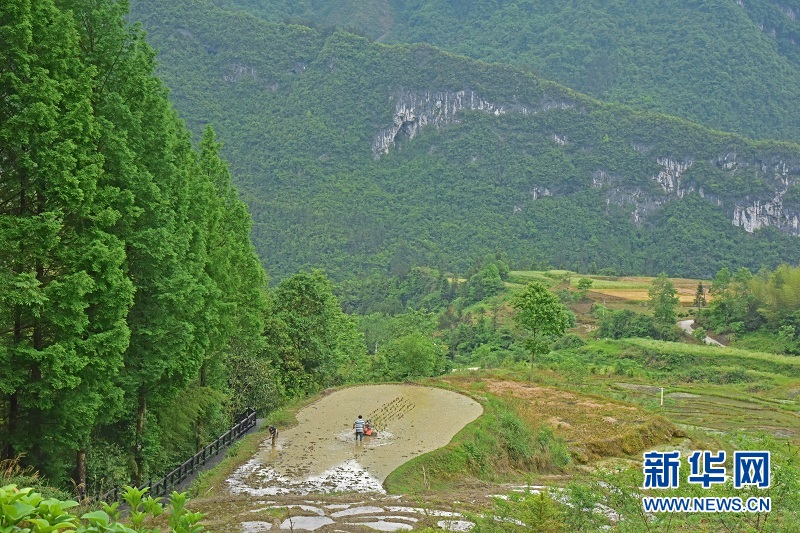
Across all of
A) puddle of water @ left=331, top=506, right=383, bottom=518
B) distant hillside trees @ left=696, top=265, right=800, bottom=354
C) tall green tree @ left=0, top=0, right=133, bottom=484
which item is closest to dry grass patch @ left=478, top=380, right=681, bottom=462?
puddle of water @ left=331, top=506, right=383, bottom=518

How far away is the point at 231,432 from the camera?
2295 centimetres

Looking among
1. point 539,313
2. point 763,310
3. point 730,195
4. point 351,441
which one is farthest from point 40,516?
point 730,195

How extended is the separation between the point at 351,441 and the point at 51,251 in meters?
11.4

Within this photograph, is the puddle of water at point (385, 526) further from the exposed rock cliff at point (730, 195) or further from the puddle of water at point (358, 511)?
the exposed rock cliff at point (730, 195)

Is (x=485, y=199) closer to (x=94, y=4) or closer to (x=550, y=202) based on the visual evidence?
(x=550, y=202)

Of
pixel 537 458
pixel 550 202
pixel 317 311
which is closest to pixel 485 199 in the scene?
pixel 550 202

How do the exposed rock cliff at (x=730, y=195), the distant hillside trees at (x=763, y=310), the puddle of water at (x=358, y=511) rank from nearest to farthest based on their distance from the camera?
the puddle of water at (x=358, y=511) → the distant hillside trees at (x=763, y=310) → the exposed rock cliff at (x=730, y=195)

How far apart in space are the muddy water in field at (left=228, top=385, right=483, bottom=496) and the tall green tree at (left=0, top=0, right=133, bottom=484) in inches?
186

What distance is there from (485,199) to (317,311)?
161 metres

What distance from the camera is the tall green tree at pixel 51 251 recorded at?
41.6 ft

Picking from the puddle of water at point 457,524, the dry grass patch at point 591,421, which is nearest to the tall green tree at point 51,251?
the puddle of water at point 457,524

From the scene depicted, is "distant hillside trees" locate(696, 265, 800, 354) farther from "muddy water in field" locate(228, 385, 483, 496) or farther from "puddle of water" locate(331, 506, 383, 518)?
"puddle of water" locate(331, 506, 383, 518)

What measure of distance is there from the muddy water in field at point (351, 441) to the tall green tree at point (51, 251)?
4.73 metres

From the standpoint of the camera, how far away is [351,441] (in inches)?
874
